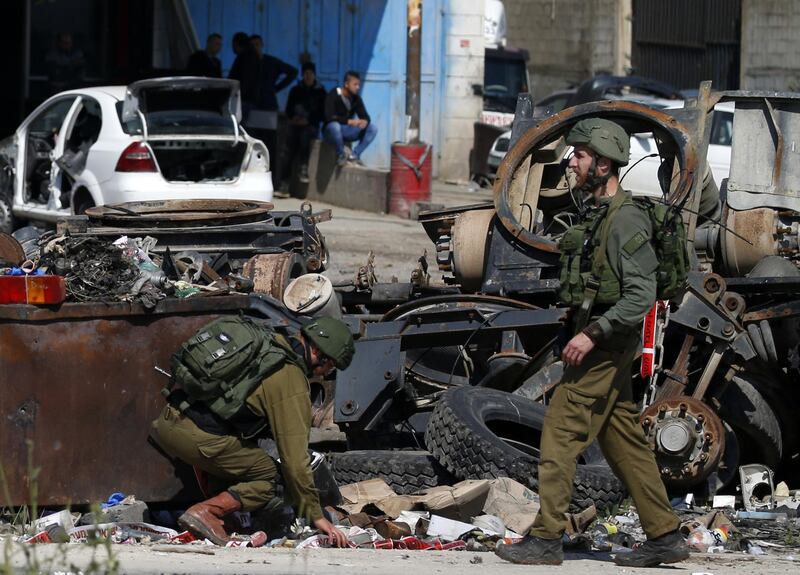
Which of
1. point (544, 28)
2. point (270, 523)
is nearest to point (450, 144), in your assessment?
point (544, 28)

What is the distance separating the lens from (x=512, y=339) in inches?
283

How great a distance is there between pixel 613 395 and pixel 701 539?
1.18m

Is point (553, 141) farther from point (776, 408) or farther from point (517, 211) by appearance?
point (776, 408)

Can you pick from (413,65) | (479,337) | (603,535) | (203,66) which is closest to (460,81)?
(413,65)

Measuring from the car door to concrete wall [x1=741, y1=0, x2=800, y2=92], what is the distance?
17.1 meters

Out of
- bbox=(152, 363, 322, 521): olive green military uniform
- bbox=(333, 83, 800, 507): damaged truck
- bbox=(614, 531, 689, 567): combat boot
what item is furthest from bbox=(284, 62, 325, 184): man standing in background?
bbox=(614, 531, 689, 567): combat boot

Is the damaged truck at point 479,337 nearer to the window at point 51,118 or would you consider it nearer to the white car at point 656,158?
the window at point 51,118

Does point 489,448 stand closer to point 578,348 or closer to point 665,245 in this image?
point 578,348

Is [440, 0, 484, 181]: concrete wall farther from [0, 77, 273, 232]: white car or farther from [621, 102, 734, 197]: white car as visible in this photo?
[0, 77, 273, 232]: white car

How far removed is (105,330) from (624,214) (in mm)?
2377

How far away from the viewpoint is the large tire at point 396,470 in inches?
258

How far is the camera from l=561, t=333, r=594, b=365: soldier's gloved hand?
16.8ft

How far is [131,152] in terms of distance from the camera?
12141mm

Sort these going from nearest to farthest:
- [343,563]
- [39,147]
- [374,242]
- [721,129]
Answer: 1. [343,563]
2. [39,147]
3. [374,242]
4. [721,129]
